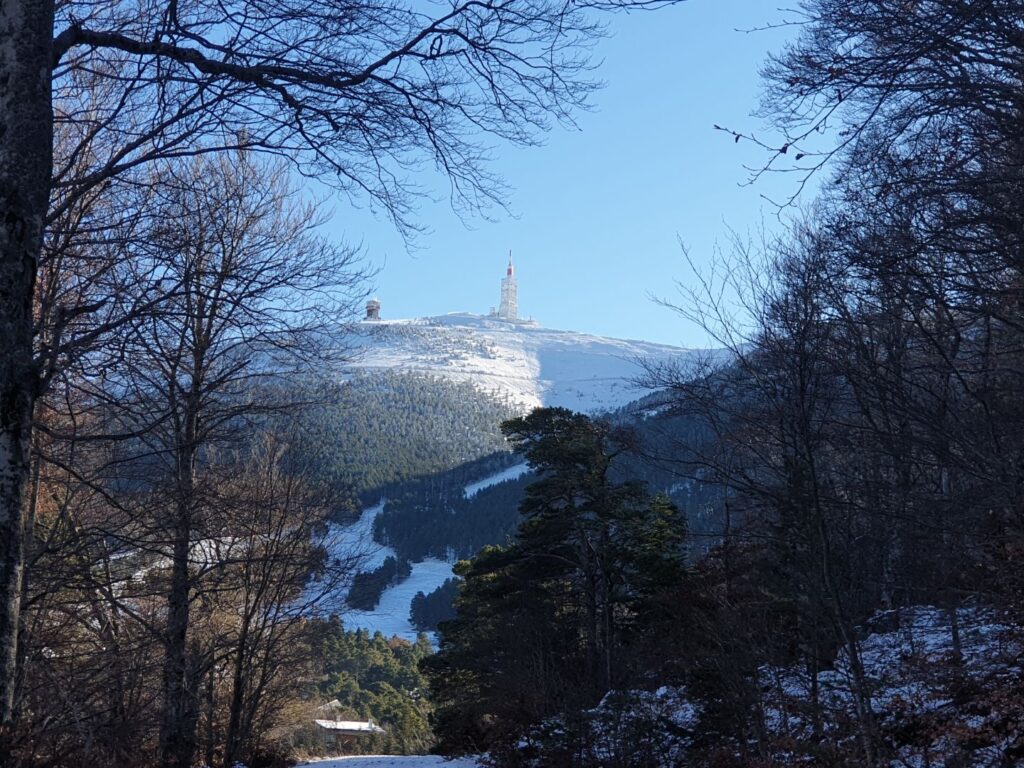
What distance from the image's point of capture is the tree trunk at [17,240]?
3.20 metres

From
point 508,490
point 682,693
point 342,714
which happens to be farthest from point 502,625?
point 508,490

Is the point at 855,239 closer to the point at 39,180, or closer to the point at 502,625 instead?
the point at 39,180

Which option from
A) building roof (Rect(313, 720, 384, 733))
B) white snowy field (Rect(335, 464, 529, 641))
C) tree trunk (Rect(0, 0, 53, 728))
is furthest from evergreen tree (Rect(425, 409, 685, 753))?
white snowy field (Rect(335, 464, 529, 641))

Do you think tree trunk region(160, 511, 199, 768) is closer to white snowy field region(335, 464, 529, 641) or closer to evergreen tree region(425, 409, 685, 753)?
evergreen tree region(425, 409, 685, 753)

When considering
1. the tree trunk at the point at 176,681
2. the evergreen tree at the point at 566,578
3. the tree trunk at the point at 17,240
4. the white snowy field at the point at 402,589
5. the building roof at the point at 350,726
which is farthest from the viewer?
the white snowy field at the point at 402,589

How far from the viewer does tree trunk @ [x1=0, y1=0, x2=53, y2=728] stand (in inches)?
126

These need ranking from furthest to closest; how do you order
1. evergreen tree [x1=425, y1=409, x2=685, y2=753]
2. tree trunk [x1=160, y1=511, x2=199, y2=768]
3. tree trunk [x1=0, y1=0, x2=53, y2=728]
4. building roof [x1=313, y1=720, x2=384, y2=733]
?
1. building roof [x1=313, y1=720, x2=384, y2=733]
2. evergreen tree [x1=425, y1=409, x2=685, y2=753]
3. tree trunk [x1=160, y1=511, x2=199, y2=768]
4. tree trunk [x1=0, y1=0, x2=53, y2=728]

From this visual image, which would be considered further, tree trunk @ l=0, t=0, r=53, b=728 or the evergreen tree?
the evergreen tree

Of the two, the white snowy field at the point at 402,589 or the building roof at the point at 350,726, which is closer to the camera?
the building roof at the point at 350,726

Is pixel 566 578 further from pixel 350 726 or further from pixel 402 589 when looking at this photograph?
pixel 402 589

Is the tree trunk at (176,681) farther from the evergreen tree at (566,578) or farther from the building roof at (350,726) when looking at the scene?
the building roof at (350,726)

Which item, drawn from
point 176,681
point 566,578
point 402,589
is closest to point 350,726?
point 566,578

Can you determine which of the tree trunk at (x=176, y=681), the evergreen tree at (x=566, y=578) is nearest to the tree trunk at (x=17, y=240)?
the tree trunk at (x=176, y=681)

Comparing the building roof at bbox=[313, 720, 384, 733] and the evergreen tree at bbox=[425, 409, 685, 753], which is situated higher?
the evergreen tree at bbox=[425, 409, 685, 753]
